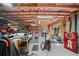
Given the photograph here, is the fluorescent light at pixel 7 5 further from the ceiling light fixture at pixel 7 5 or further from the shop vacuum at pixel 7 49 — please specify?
the shop vacuum at pixel 7 49

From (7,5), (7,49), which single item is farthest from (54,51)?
(7,5)

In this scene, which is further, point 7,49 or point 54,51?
point 54,51

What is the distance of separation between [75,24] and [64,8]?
28 cm

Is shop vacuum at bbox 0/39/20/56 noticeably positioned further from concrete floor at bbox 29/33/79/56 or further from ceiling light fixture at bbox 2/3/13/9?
ceiling light fixture at bbox 2/3/13/9

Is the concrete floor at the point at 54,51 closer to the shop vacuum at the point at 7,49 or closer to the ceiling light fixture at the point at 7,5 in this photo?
the shop vacuum at the point at 7,49

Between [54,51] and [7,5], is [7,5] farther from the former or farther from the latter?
[54,51]

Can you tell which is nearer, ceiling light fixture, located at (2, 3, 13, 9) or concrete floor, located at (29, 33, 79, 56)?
ceiling light fixture, located at (2, 3, 13, 9)

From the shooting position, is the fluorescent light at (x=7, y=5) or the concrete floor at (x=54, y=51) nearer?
the fluorescent light at (x=7, y=5)

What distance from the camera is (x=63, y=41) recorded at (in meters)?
2.06

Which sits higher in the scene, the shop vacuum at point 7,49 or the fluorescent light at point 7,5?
the fluorescent light at point 7,5

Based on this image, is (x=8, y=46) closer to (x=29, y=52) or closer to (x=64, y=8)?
(x=29, y=52)

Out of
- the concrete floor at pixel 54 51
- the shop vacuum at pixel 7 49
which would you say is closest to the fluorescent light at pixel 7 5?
the shop vacuum at pixel 7 49

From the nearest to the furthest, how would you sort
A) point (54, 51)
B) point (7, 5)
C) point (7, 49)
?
point (7, 5), point (7, 49), point (54, 51)

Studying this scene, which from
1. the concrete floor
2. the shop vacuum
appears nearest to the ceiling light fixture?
the shop vacuum
